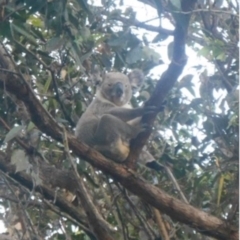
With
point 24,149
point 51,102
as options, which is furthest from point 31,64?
point 24,149

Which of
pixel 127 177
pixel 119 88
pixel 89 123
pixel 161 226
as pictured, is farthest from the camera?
pixel 119 88

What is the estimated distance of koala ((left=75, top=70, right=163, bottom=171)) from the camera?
528 centimetres

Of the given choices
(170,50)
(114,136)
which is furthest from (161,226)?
(170,50)

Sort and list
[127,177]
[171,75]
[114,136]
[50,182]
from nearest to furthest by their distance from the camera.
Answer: [171,75] < [127,177] < [50,182] < [114,136]

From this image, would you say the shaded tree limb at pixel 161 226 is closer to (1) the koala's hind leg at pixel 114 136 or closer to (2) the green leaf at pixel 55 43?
(1) the koala's hind leg at pixel 114 136

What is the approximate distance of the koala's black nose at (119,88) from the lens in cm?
604

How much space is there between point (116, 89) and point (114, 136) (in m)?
0.78

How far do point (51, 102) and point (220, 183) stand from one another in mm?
1473

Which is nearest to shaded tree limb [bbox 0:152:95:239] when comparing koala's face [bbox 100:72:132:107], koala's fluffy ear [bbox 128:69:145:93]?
koala's fluffy ear [bbox 128:69:145:93]

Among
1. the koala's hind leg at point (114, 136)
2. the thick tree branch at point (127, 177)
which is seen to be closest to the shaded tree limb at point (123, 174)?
the thick tree branch at point (127, 177)

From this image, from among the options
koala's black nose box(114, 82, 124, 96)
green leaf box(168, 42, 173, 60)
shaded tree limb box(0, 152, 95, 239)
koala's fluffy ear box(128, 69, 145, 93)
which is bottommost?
shaded tree limb box(0, 152, 95, 239)

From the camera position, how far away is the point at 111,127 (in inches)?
217

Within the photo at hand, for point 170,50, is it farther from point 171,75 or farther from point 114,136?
point 114,136

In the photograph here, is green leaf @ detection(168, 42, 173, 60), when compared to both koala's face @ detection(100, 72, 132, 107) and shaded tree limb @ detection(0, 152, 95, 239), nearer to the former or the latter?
shaded tree limb @ detection(0, 152, 95, 239)
